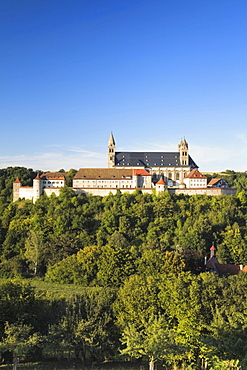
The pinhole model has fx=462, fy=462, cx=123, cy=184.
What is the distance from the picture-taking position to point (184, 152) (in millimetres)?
99562

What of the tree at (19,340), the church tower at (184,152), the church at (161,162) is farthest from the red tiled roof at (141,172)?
the tree at (19,340)

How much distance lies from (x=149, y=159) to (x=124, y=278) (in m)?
49.9

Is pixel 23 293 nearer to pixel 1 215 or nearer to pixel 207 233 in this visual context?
pixel 207 233

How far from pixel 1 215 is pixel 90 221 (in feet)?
59.1

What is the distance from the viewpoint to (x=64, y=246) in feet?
221

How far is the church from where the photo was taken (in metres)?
96.2

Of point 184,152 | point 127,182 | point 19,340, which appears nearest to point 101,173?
point 127,182

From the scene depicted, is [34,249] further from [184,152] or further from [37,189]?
[184,152]

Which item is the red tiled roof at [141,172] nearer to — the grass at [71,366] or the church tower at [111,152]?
the church tower at [111,152]

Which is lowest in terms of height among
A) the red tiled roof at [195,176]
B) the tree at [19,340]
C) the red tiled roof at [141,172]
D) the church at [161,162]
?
the tree at [19,340]

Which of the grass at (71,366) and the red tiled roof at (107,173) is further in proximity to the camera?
the red tiled roof at (107,173)

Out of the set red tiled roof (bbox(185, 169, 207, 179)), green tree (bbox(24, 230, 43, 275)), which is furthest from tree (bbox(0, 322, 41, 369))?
red tiled roof (bbox(185, 169, 207, 179))

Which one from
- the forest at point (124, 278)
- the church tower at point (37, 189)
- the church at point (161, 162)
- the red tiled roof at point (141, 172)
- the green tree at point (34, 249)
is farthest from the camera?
the church at point (161, 162)

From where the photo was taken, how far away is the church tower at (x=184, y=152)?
98.2 metres
